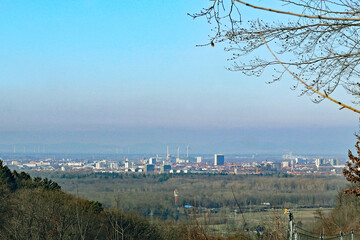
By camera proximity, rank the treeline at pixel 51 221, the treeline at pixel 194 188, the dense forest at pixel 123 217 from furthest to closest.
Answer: the treeline at pixel 194 188 → the treeline at pixel 51 221 → the dense forest at pixel 123 217

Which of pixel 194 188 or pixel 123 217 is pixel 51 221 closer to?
pixel 123 217

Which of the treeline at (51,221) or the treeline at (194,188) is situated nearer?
the treeline at (51,221)

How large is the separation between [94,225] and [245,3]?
31.2 meters

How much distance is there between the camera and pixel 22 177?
48219mm

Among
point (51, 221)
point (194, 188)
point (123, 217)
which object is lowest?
point (194, 188)

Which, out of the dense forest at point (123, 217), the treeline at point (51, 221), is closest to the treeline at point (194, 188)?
the dense forest at point (123, 217)

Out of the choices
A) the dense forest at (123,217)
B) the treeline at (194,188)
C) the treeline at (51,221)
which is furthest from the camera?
the treeline at (194,188)

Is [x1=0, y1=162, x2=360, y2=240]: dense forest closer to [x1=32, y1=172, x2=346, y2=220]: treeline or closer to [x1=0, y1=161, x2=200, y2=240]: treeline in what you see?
[x1=0, y1=161, x2=200, y2=240]: treeline

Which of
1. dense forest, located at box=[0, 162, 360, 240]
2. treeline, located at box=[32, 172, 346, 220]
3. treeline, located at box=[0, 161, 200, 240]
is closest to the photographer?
dense forest, located at box=[0, 162, 360, 240]

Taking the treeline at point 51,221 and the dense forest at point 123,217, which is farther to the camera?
the treeline at point 51,221

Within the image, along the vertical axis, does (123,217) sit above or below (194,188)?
above

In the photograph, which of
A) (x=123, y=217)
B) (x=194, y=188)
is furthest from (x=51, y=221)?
(x=194, y=188)

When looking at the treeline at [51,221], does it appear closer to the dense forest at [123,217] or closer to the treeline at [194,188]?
the dense forest at [123,217]

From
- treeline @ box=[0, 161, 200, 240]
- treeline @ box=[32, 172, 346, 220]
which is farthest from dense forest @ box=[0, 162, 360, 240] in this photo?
treeline @ box=[32, 172, 346, 220]
